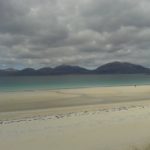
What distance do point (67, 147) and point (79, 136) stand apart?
1.33 metres

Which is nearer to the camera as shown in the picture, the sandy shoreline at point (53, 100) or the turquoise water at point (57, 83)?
the sandy shoreline at point (53, 100)

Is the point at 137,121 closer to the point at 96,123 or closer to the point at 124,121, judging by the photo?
the point at 124,121

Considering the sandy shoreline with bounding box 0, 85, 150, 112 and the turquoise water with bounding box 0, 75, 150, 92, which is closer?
the sandy shoreline with bounding box 0, 85, 150, 112

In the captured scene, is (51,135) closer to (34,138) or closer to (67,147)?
(34,138)

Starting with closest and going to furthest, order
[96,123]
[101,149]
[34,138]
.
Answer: [101,149], [34,138], [96,123]

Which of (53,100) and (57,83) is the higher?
(57,83)

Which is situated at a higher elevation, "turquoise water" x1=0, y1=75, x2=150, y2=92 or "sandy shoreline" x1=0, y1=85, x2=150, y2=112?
"turquoise water" x1=0, y1=75, x2=150, y2=92

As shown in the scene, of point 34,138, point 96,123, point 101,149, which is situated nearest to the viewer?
point 101,149

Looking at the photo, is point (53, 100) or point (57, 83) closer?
point (53, 100)

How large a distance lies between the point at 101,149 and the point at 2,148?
327 cm

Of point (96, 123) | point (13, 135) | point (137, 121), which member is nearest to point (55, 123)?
point (96, 123)

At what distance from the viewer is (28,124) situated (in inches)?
490

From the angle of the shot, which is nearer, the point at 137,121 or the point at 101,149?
the point at 101,149

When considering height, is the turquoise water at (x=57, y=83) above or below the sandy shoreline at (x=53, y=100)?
above
